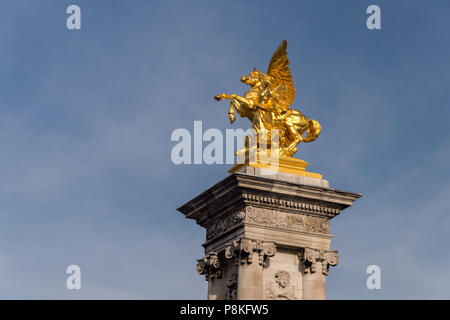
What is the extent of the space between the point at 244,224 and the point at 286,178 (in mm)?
2287

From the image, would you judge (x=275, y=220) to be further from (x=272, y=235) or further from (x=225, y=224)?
(x=225, y=224)

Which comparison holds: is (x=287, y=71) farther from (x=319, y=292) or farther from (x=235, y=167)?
(x=319, y=292)

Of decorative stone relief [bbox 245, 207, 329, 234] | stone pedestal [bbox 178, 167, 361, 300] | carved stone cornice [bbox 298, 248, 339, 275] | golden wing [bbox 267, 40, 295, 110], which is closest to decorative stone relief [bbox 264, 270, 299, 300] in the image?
stone pedestal [bbox 178, 167, 361, 300]

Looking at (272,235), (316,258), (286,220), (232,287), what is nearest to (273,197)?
(286,220)

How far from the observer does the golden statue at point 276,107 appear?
30.9 metres

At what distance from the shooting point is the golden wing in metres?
31.5

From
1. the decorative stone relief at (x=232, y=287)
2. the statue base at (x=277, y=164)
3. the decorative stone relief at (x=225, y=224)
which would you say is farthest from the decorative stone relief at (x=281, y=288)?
the statue base at (x=277, y=164)

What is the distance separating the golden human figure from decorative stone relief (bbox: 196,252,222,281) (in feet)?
13.3

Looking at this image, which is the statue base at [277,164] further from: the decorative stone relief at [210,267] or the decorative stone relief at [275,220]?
the decorative stone relief at [210,267]

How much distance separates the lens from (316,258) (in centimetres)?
2894

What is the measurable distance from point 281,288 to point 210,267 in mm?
2658

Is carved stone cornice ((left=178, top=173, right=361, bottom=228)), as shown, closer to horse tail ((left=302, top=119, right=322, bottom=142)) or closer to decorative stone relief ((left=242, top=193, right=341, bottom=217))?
decorative stone relief ((left=242, top=193, right=341, bottom=217))
